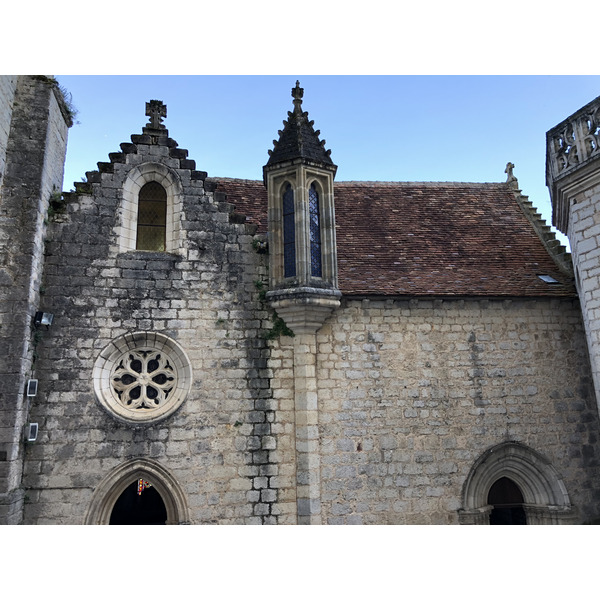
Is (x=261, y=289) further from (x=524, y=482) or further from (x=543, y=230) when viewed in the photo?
(x=543, y=230)

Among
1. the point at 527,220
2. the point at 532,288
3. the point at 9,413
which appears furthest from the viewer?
the point at 527,220

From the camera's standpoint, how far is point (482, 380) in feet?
29.0

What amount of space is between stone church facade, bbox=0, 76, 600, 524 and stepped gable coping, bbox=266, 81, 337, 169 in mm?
41

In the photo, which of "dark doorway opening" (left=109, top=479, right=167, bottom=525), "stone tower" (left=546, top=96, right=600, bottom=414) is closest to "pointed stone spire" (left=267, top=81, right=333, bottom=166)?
"stone tower" (left=546, top=96, right=600, bottom=414)

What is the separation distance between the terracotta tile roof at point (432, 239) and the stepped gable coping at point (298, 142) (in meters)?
1.76

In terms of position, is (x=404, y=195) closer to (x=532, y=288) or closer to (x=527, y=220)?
(x=527, y=220)

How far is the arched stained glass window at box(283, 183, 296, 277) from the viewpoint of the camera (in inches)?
336

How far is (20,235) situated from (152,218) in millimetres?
2182

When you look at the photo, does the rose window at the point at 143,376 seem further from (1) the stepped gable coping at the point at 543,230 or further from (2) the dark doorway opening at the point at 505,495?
(1) the stepped gable coping at the point at 543,230

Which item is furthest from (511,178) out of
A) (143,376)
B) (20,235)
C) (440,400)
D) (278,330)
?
(20,235)

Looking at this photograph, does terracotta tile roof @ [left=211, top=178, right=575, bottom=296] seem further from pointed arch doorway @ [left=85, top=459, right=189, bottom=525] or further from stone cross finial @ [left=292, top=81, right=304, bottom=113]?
pointed arch doorway @ [left=85, top=459, right=189, bottom=525]

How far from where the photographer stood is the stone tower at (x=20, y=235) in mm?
7027
